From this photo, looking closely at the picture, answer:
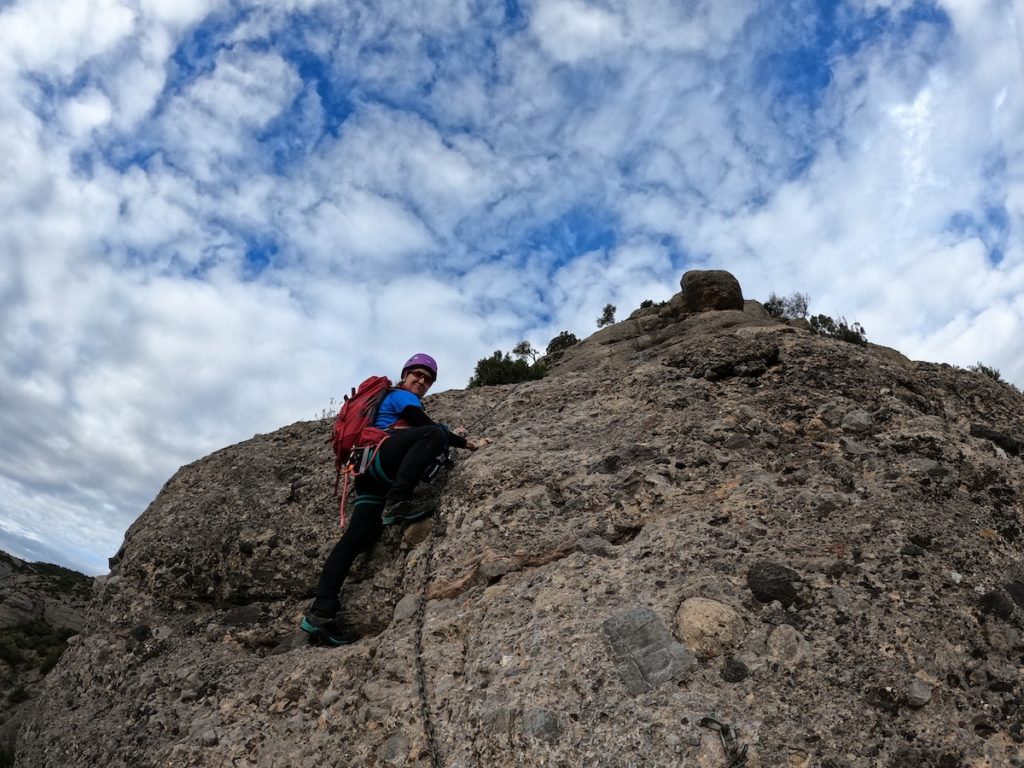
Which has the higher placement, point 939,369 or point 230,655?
point 939,369

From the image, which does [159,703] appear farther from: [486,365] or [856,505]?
[486,365]

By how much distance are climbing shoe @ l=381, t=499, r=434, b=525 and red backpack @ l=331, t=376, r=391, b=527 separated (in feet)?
1.53

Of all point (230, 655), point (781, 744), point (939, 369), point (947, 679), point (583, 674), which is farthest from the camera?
point (939, 369)

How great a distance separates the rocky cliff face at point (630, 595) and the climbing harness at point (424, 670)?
3 cm

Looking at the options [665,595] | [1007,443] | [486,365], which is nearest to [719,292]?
[486,365]

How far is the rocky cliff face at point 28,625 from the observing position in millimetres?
22578

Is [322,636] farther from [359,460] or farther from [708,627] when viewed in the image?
[708,627]

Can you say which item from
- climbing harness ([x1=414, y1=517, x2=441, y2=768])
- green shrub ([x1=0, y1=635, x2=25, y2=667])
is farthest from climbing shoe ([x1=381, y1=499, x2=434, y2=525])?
green shrub ([x1=0, y1=635, x2=25, y2=667])

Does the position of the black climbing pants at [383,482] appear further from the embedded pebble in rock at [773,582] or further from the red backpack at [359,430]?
the embedded pebble in rock at [773,582]

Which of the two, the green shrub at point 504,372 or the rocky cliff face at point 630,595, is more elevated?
the green shrub at point 504,372

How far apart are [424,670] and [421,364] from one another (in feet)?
11.7

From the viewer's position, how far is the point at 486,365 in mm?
15453

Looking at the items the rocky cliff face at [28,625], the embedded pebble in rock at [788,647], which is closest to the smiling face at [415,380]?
the embedded pebble in rock at [788,647]

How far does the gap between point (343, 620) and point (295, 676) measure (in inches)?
33.7
